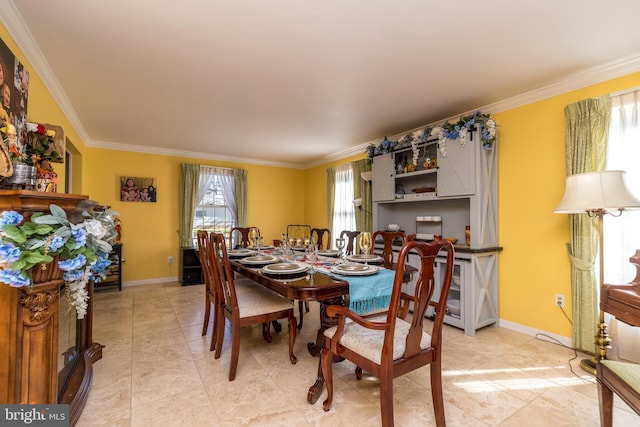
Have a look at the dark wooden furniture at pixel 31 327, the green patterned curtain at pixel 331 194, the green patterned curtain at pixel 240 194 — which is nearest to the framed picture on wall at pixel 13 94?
the dark wooden furniture at pixel 31 327

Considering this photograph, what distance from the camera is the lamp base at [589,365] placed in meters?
2.16

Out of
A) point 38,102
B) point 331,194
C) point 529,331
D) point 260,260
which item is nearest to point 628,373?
point 529,331

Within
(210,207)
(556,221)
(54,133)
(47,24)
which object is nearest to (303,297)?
(54,133)


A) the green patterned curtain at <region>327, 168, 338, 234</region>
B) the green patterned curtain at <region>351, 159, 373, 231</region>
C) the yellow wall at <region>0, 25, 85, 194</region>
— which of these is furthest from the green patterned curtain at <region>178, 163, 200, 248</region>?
the green patterned curtain at <region>351, 159, 373, 231</region>

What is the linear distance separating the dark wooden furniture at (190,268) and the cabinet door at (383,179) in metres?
3.25

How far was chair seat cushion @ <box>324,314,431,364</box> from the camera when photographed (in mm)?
1456

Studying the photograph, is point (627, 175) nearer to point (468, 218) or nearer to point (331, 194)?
point (468, 218)

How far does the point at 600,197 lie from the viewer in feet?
6.64

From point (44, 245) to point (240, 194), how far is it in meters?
4.87

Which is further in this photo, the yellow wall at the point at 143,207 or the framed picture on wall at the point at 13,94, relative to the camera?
the yellow wall at the point at 143,207

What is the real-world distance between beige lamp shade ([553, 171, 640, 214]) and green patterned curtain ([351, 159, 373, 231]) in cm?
276

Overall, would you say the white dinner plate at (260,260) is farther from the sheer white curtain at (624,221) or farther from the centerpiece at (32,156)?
the sheer white curtain at (624,221)

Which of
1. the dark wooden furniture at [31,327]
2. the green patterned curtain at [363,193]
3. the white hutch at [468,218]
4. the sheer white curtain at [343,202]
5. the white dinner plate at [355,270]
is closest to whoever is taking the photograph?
the dark wooden furniture at [31,327]

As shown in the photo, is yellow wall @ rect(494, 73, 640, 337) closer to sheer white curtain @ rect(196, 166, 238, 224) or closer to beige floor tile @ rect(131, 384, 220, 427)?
beige floor tile @ rect(131, 384, 220, 427)
